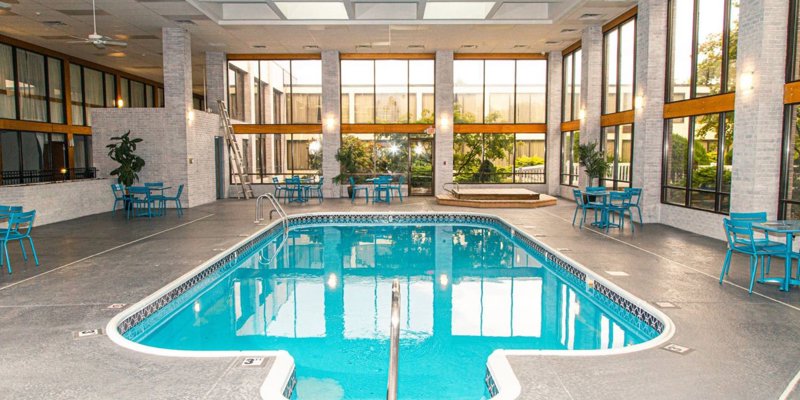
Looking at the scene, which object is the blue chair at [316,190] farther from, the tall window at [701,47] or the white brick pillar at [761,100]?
the white brick pillar at [761,100]

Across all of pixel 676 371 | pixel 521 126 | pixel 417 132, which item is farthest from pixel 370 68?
pixel 676 371

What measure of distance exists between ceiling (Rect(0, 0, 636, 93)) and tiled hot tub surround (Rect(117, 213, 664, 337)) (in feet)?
15.4

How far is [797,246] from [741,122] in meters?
2.03

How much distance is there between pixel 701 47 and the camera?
9875 millimetres

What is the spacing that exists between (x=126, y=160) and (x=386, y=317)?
9.60 metres

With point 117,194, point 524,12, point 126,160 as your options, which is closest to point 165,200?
point 126,160

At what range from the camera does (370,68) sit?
57.6 feet

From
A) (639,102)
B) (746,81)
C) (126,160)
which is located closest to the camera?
(746,81)

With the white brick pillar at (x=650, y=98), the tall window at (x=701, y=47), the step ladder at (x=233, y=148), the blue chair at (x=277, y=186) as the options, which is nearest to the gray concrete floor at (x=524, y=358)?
the white brick pillar at (x=650, y=98)

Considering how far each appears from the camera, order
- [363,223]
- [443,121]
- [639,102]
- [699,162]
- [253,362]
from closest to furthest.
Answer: [253,362], [699,162], [639,102], [363,223], [443,121]

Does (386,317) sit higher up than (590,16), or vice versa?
(590,16)

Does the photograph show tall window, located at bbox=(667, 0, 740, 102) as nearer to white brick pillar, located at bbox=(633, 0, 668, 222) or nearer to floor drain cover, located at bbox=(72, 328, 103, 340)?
white brick pillar, located at bbox=(633, 0, 668, 222)

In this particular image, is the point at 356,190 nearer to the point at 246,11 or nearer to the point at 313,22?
the point at 313,22

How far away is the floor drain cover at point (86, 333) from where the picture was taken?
14.6 feet
